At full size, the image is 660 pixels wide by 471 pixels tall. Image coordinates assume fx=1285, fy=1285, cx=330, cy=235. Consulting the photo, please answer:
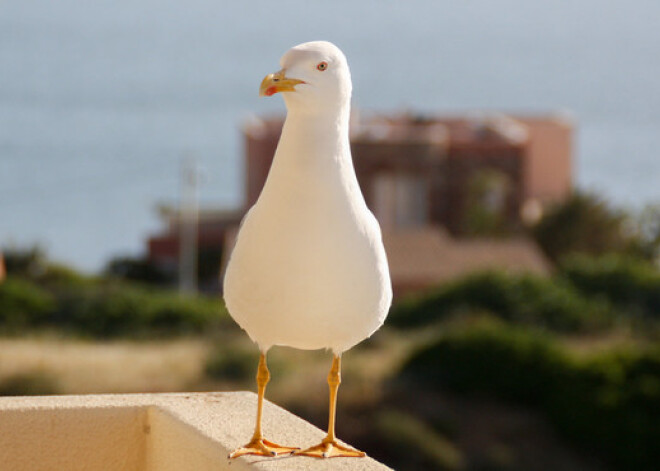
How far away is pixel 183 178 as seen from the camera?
38.3 m

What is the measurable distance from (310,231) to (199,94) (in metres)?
87.4

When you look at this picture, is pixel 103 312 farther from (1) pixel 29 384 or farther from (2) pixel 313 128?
(2) pixel 313 128

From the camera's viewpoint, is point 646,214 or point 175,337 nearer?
point 175,337

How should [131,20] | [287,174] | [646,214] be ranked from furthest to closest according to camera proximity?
[131,20], [646,214], [287,174]

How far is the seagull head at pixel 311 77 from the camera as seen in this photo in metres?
2.65

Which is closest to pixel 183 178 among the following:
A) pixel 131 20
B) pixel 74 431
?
pixel 74 431

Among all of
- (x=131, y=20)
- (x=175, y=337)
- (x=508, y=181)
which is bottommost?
(x=175, y=337)

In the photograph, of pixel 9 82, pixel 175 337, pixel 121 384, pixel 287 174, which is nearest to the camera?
pixel 287 174

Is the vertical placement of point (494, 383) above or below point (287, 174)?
below

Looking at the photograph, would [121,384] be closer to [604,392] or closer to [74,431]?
[604,392]

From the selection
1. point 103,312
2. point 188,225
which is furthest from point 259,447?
point 188,225

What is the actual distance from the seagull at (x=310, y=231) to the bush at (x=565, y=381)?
13361 millimetres

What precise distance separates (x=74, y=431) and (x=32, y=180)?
53.7 m

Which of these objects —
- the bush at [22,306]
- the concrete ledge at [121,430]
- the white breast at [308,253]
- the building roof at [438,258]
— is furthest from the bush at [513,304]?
the white breast at [308,253]
